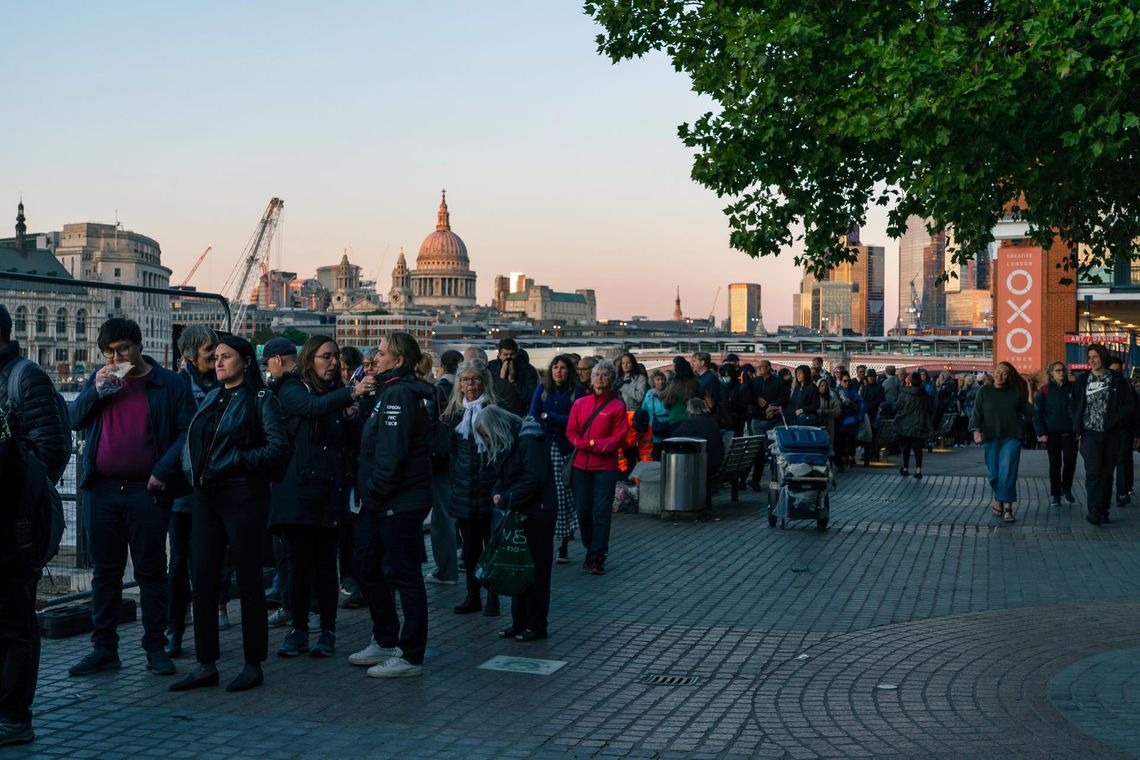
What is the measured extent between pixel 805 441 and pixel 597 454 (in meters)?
4.16

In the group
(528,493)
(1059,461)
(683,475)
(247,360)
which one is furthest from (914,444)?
(247,360)

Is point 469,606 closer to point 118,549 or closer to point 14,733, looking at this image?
point 118,549

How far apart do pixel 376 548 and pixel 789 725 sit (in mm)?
2521

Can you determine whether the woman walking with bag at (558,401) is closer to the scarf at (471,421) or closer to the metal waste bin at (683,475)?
the metal waste bin at (683,475)

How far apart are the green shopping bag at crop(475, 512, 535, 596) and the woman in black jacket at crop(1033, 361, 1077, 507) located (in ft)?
32.6

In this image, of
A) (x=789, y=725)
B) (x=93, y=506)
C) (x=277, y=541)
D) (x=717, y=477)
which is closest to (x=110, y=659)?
(x=93, y=506)

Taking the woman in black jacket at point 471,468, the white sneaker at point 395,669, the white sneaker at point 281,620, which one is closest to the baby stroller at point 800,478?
the woman in black jacket at point 471,468

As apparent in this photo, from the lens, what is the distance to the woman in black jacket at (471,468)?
8.85 metres

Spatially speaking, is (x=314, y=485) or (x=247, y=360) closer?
(x=247, y=360)

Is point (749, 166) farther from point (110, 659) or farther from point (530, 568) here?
point (110, 659)

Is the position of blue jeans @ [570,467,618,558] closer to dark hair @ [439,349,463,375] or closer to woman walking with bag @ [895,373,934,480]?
dark hair @ [439,349,463,375]

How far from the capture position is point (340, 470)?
26.5 feet

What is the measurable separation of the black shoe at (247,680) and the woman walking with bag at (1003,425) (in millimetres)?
9937

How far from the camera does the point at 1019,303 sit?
4356cm
